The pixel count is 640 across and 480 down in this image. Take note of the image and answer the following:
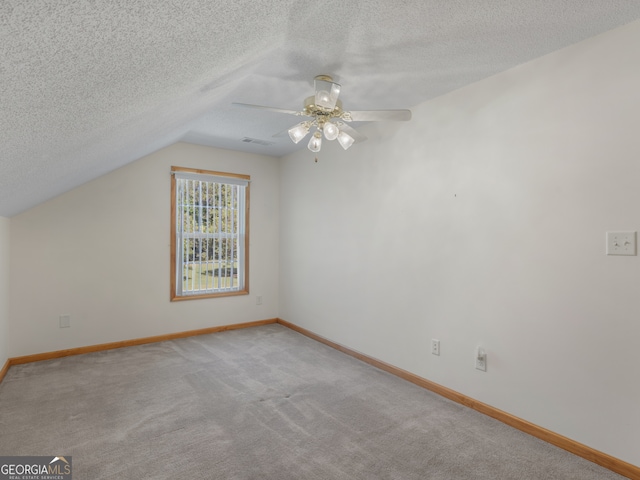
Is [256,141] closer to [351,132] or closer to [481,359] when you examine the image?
[351,132]

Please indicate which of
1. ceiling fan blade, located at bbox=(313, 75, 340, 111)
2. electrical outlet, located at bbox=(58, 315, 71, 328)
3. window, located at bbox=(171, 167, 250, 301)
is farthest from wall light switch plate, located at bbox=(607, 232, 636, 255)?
electrical outlet, located at bbox=(58, 315, 71, 328)

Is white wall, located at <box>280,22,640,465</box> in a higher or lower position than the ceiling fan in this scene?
lower

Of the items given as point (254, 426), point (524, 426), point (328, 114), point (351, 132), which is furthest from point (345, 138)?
point (524, 426)

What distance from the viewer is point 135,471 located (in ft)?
6.11

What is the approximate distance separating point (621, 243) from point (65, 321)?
15.7 ft

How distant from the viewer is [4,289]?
10.4 ft

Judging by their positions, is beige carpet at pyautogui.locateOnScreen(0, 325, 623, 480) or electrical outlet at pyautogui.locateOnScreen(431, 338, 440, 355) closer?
beige carpet at pyautogui.locateOnScreen(0, 325, 623, 480)

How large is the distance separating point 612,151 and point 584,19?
72 cm

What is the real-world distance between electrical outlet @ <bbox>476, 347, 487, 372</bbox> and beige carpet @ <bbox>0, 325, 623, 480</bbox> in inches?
13.1

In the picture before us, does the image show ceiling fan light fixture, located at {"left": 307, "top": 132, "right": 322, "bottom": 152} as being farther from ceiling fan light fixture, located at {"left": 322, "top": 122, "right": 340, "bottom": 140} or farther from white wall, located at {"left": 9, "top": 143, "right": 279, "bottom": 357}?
white wall, located at {"left": 9, "top": 143, "right": 279, "bottom": 357}

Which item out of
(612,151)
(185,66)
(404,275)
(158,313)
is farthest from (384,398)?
(158,313)

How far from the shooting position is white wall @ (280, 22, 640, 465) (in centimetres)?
191

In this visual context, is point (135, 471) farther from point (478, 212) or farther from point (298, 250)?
point (298, 250)
